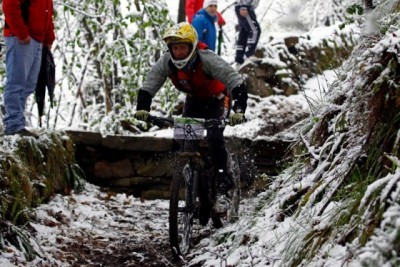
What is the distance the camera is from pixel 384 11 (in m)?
3.76

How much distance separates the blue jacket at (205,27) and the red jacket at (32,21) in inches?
101

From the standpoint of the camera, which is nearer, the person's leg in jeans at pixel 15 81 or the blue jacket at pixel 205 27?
the person's leg in jeans at pixel 15 81

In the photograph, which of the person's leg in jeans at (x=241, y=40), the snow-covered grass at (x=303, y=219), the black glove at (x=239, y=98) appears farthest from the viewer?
the person's leg in jeans at (x=241, y=40)

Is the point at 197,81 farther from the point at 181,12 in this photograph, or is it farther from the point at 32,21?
the point at 181,12

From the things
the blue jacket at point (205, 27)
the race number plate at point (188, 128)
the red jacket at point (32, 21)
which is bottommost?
the race number plate at point (188, 128)

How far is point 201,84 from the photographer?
504 centimetres

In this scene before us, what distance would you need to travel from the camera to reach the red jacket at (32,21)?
5.28m

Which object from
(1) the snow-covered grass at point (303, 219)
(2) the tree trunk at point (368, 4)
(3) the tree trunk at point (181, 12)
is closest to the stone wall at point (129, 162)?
(1) the snow-covered grass at point (303, 219)

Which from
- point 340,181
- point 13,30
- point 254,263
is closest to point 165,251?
point 254,263

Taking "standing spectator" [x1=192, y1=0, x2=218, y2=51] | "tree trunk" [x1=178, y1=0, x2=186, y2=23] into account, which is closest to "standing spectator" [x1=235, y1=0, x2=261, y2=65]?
"tree trunk" [x1=178, y1=0, x2=186, y2=23]

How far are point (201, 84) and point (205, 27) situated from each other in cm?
309

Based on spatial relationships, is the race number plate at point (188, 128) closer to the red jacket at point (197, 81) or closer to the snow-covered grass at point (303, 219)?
the red jacket at point (197, 81)

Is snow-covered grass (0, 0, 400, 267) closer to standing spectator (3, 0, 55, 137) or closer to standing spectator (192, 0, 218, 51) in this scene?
standing spectator (3, 0, 55, 137)

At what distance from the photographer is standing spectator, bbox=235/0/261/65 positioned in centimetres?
1045
